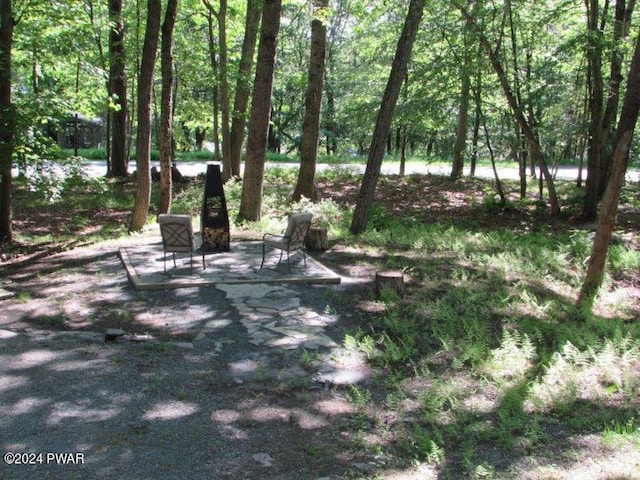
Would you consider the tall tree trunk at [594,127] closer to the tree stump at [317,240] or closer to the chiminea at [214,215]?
the tree stump at [317,240]

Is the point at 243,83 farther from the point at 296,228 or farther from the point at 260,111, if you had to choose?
the point at 296,228

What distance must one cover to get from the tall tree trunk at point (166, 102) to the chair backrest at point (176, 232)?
467 centimetres

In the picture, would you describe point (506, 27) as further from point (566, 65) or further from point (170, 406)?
point (170, 406)

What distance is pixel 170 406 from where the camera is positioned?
5074mm

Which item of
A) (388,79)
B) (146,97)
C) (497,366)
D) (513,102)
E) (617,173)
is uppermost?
(388,79)

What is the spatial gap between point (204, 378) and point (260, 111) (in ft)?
27.9

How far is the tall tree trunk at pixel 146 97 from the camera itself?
1249 centimetres

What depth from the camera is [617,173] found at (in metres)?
8.31

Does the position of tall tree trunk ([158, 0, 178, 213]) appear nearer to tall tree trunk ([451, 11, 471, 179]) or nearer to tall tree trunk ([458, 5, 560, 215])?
tall tree trunk ([458, 5, 560, 215])

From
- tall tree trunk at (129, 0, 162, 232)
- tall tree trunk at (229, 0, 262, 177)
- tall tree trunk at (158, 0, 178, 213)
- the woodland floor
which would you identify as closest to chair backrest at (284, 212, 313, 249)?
the woodland floor

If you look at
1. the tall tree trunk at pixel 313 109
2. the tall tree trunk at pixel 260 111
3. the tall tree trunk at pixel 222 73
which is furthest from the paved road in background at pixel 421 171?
the tall tree trunk at pixel 260 111

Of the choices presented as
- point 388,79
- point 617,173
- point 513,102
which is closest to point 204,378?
point 617,173

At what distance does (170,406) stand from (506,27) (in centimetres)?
1596

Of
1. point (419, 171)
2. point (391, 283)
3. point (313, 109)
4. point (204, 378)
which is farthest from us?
point (419, 171)
